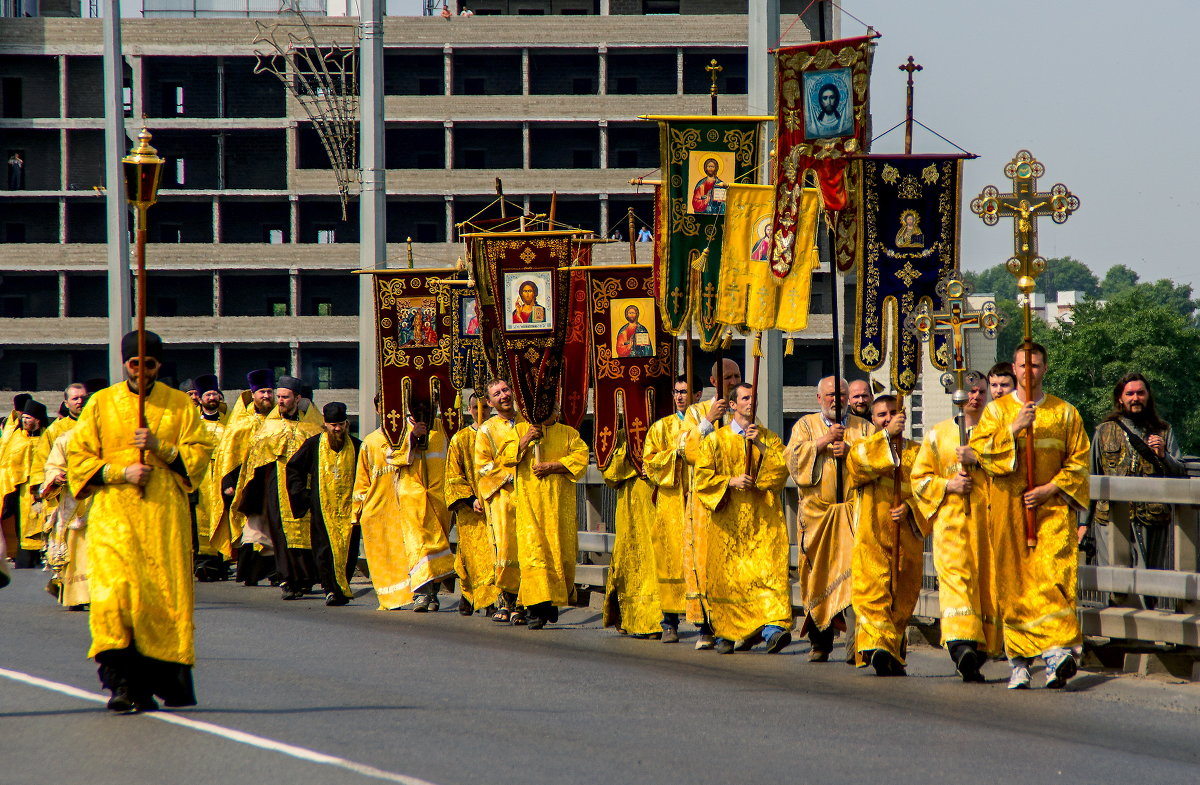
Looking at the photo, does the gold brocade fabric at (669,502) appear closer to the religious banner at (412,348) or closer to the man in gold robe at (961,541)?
the man in gold robe at (961,541)

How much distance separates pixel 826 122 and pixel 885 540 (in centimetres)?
311

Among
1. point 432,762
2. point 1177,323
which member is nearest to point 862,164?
point 432,762

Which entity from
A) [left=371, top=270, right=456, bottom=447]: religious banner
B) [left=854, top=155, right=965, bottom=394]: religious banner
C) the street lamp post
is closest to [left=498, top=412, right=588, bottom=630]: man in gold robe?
[left=371, top=270, right=456, bottom=447]: religious banner

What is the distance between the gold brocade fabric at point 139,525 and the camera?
9289 mm

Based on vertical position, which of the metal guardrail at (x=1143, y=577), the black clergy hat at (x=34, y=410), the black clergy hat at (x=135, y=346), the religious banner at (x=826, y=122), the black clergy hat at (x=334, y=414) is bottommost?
the metal guardrail at (x=1143, y=577)

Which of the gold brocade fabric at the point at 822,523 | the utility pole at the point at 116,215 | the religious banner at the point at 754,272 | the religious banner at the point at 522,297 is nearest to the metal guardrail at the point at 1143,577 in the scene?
the gold brocade fabric at the point at 822,523

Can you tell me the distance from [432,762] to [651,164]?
56.0 m

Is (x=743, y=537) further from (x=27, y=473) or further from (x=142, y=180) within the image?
(x=27, y=473)

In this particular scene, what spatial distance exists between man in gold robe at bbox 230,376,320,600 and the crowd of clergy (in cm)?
3

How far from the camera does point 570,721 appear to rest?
9008 mm

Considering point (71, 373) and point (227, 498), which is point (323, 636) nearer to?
point (227, 498)

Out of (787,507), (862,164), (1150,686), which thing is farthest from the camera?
(787,507)

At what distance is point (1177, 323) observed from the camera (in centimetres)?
7394

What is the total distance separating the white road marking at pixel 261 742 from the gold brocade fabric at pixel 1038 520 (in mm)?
4453
